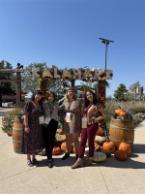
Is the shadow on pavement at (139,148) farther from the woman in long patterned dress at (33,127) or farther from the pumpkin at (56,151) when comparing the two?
the woman in long patterned dress at (33,127)

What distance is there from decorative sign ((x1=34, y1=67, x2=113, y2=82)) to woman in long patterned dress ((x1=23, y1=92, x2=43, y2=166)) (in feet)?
8.39

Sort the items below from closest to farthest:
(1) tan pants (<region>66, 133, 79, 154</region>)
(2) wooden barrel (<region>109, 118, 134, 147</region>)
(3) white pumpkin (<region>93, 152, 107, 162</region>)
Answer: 1. (3) white pumpkin (<region>93, 152, 107, 162</region>)
2. (1) tan pants (<region>66, 133, 79, 154</region>)
3. (2) wooden barrel (<region>109, 118, 134, 147</region>)

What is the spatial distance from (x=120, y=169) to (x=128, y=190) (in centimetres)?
115

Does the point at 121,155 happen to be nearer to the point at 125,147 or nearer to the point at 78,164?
the point at 125,147

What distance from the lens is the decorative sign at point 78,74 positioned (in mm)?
8484

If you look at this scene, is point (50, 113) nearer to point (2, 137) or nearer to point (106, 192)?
point (106, 192)

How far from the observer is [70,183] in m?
4.82

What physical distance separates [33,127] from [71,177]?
1363mm

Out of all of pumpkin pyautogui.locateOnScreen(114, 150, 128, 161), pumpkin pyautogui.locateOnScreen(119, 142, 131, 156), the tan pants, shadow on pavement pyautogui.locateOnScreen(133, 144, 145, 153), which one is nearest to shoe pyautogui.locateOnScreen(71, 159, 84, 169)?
the tan pants

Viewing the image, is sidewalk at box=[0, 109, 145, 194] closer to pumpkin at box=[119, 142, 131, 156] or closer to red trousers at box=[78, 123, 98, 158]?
pumpkin at box=[119, 142, 131, 156]

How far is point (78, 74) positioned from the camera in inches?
338

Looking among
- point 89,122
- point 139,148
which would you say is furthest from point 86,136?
point 139,148

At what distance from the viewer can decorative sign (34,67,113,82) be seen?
8484 mm

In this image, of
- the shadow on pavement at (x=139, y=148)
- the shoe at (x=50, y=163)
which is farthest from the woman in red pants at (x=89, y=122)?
the shadow on pavement at (x=139, y=148)
